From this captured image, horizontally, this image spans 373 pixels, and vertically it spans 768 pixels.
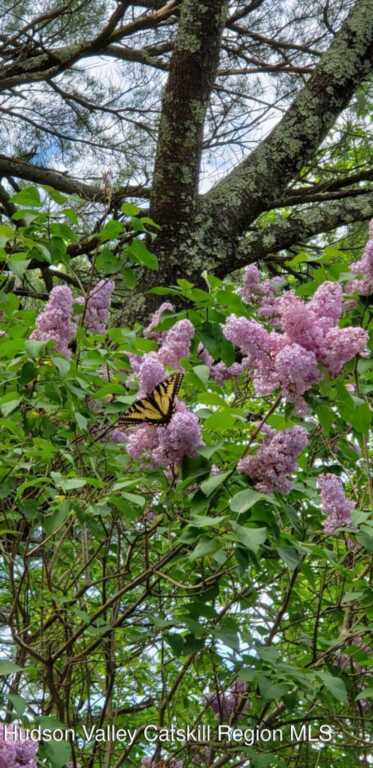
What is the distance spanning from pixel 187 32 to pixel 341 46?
0.62 meters

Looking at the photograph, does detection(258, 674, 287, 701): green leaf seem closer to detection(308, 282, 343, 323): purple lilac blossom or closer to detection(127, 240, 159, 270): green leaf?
detection(308, 282, 343, 323): purple lilac blossom

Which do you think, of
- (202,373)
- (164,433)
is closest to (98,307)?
(202,373)

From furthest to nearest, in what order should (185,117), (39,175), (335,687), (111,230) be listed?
(39,175) → (185,117) → (111,230) → (335,687)

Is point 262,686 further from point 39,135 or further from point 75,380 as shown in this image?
point 39,135

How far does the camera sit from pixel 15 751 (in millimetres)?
1476

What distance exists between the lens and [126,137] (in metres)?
5.48

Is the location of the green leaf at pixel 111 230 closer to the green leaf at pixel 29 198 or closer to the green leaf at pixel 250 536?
the green leaf at pixel 29 198

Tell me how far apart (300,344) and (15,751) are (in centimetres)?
77

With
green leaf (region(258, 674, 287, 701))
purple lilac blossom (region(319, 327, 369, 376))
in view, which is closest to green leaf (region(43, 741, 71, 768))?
green leaf (region(258, 674, 287, 701))

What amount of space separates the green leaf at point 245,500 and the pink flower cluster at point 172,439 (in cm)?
15

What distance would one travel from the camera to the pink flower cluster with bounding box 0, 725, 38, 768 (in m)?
1.47

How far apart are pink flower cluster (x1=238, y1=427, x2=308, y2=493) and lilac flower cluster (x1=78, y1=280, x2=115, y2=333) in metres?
0.89

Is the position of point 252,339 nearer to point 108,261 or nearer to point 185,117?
point 108,261

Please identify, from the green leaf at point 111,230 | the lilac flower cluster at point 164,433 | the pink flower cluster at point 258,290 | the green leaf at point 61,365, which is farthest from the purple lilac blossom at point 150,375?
the pink flower cluster at point 258,290
